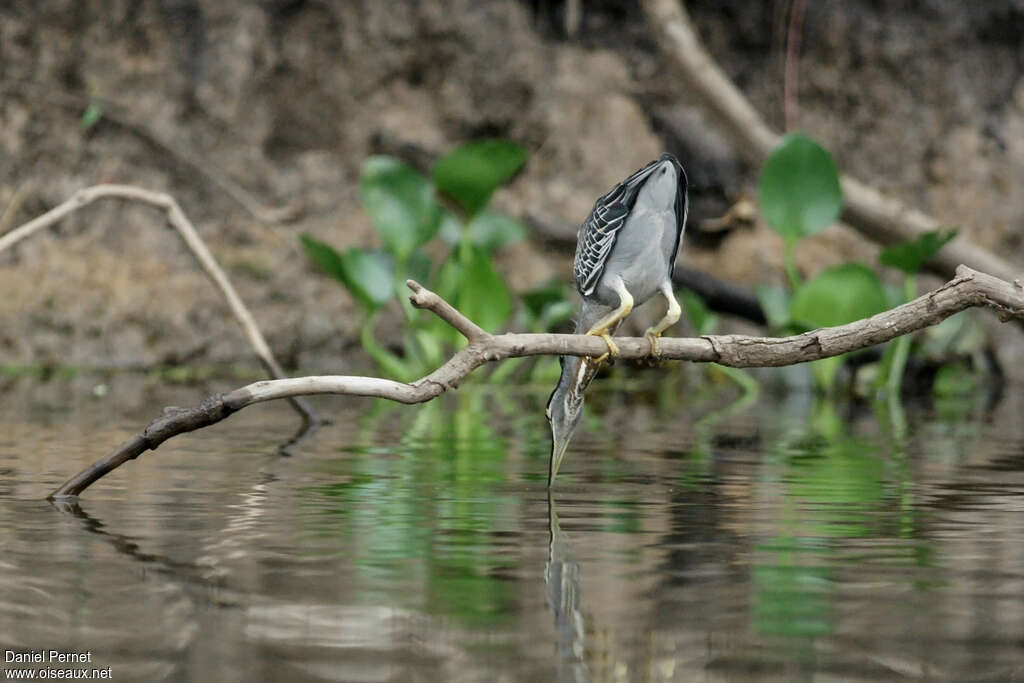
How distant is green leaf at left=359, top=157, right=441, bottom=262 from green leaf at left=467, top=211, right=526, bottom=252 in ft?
1.51

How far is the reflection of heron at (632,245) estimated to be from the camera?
3.30 metres

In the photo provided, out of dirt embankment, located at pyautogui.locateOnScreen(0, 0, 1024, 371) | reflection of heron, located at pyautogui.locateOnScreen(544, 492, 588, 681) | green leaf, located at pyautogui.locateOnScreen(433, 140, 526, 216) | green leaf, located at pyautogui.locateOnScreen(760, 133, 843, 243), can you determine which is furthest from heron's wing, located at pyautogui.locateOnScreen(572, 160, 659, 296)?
dirt embankment, located at pyautogui.locateOnScreen(0, 0, 1024, 371)

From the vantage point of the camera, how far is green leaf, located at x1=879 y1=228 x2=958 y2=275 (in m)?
7.20

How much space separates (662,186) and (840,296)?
457 centimetres

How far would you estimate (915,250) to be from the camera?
741 centimetres

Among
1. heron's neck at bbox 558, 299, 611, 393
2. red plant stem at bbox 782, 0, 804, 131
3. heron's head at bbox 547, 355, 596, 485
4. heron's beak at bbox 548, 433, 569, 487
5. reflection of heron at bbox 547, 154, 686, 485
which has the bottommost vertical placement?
heron's beak at bbox 548, 433, 569, 487

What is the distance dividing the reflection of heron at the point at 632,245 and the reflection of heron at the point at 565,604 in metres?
0.69

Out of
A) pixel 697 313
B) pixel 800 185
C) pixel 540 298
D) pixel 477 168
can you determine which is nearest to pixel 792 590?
pixel 477 168

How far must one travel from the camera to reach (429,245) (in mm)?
9773

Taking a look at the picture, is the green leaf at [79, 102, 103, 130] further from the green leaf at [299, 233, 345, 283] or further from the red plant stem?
the red plant stem

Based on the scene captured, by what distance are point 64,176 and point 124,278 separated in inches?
37.1

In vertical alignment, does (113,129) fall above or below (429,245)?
above

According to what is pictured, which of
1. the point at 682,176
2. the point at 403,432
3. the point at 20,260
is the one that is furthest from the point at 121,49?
the point at 682,176

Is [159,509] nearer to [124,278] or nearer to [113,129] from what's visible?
[124,278]
